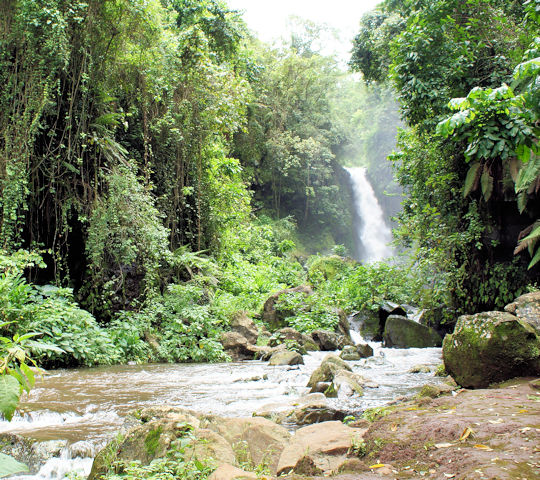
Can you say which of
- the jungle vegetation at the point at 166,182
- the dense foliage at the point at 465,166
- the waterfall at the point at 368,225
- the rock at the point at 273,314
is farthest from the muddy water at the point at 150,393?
the waterfall at the point at 368,225

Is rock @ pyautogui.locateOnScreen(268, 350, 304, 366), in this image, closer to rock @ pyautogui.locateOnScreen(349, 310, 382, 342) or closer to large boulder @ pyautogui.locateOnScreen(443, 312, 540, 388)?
large boulder @ pyautogui.locateOnScreen(443, 312, 540, 388)

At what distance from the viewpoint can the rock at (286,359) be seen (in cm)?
806

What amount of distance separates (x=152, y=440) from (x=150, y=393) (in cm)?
273

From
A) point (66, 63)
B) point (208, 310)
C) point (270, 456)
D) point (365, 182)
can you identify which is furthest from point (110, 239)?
point (365, 182)

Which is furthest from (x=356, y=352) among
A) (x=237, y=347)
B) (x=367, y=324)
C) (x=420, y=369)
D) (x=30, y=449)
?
(x=30, y=449)

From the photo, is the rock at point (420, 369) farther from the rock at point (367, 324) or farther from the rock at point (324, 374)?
the rock at point (367, 324)

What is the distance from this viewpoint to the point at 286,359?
8078 millimetres

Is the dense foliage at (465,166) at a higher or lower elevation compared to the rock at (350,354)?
higher

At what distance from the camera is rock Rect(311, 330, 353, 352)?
1043 cm

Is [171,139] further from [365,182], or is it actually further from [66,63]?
[365,182]

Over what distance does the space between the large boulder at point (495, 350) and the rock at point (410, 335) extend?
5.89 metres

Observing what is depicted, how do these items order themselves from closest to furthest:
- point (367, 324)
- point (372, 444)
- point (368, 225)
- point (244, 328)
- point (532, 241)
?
1. point (372, 444)
2. point (532, 241)
3. point (244, 328)
4. point (367, 324)
5. point (368, 225)

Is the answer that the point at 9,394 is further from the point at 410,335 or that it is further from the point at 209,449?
the point at 410,335

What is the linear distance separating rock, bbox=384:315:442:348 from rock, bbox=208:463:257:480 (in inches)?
347
